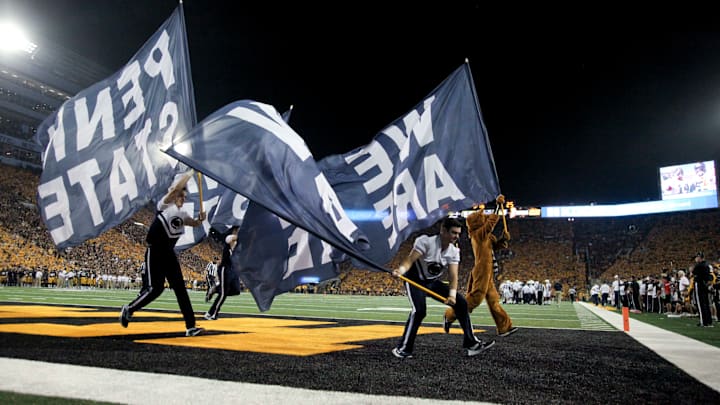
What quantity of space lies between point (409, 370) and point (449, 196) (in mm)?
3495

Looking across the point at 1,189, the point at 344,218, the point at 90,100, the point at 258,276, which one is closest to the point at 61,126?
the point at 90,100

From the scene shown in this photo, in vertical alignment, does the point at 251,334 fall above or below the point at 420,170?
below

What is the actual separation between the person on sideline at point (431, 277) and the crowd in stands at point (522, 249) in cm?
3447

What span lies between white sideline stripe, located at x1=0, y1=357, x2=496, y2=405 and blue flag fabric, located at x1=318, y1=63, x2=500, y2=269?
3969 mm

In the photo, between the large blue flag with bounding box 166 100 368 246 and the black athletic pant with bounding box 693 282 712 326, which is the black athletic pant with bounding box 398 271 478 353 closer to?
the large blue flag with bounding box 166 100 368 246

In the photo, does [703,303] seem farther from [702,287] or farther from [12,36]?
[12,36]

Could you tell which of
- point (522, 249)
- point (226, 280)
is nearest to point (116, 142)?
point (226, 280)

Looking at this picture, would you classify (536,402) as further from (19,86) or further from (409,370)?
(19,86)

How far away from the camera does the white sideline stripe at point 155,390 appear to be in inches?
133

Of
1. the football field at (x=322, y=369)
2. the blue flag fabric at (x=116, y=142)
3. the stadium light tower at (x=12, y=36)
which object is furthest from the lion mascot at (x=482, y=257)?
the stadium light tower at (x=12, y=36)

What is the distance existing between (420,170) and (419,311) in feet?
8.94

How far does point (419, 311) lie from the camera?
5.92 metres

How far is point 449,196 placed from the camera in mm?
7934

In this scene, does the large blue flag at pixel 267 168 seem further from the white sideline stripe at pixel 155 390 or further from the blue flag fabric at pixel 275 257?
the white sideline stripe at pixel 155 390
